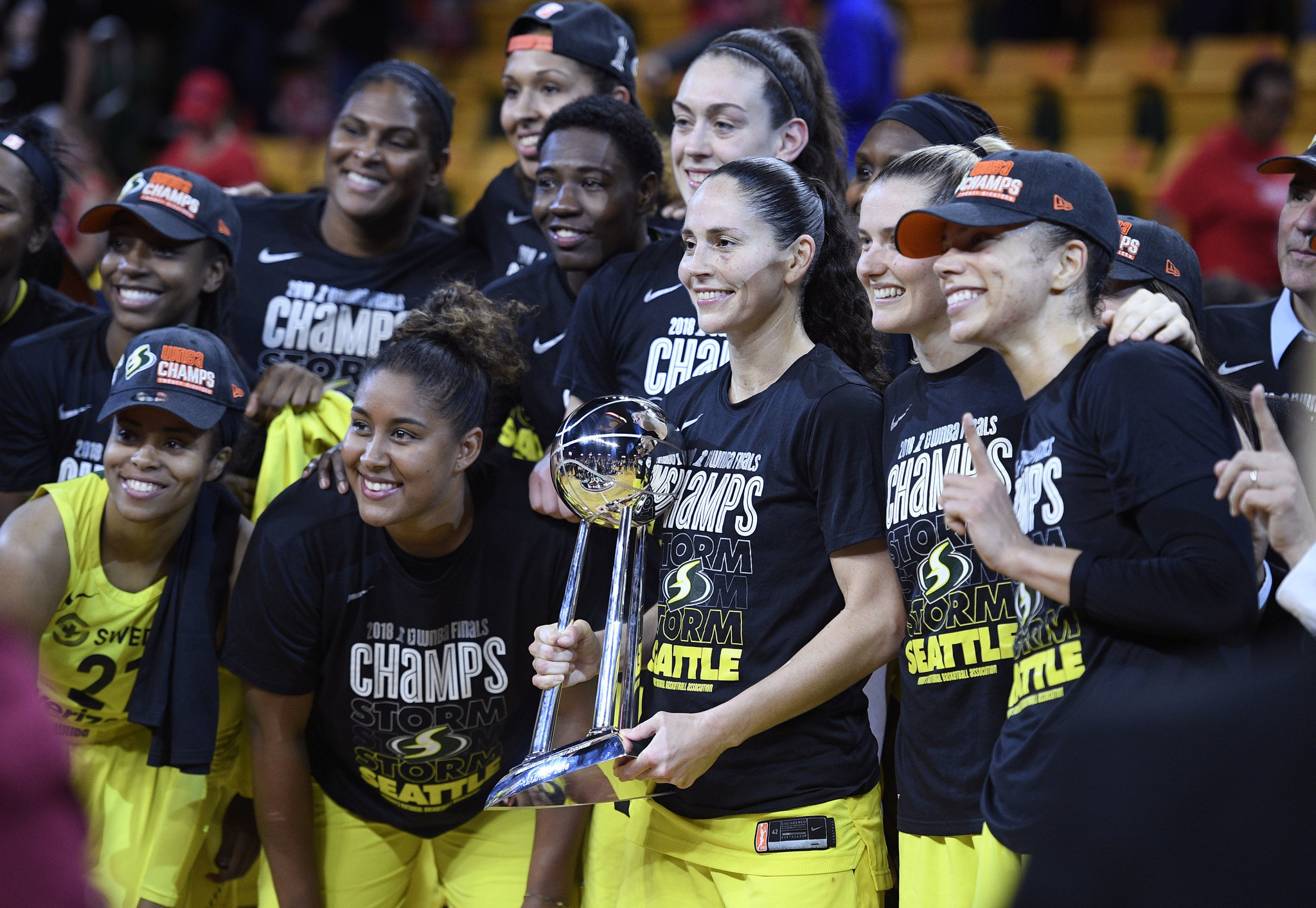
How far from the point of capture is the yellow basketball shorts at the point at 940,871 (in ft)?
7.56

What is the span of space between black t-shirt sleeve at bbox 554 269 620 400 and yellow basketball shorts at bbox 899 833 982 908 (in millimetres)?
1277

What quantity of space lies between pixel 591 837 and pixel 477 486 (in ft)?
2.72

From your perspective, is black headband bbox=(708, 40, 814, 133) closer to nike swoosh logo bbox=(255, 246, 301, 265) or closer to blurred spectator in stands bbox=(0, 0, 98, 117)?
nike swoosh logo bbox=(255, 246, 301, 265)

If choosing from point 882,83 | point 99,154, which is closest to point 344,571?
point 882,83

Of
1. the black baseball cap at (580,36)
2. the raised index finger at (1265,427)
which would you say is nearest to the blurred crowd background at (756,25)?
the black baseball cap at (580,36)

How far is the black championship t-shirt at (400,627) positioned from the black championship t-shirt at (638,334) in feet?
1.08

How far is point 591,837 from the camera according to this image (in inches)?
118

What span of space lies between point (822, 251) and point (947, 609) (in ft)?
2.63

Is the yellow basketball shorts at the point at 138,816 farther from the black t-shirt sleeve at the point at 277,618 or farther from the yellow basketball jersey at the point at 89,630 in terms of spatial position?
the black t-shirt sleeve at the point at 277,618

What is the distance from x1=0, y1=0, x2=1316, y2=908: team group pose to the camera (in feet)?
6.72

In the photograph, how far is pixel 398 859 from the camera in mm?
3264

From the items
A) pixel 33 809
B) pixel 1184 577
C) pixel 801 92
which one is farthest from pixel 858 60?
pixel 33 809

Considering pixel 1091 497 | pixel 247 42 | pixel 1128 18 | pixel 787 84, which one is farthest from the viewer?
pixel 247 42

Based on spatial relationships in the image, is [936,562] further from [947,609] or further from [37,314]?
[37,314]
